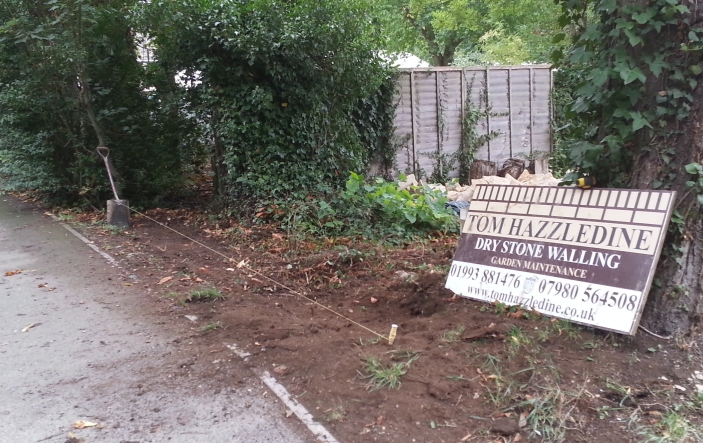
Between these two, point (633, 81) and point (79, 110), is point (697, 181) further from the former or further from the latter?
point (79, 110)

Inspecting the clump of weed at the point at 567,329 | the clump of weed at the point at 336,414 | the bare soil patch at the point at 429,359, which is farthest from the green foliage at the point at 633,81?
the clump of weed at the point at 336,414

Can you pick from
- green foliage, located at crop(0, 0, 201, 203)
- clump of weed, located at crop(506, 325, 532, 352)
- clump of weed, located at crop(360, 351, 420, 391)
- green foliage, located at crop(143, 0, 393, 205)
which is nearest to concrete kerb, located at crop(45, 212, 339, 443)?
clump of weed, located at crop(360, 351, 420, 391)

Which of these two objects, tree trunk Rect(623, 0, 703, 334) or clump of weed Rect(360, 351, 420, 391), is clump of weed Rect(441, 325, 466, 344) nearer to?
clump of weed Rect(360, 351, 420, 391)

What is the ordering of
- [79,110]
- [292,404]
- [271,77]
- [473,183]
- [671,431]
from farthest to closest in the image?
[473,183] → [79,110] → [271,77] → [292,404] → [671,431]

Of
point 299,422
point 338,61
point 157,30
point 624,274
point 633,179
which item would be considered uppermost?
point 157,30

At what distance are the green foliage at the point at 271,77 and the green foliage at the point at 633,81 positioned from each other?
442 cm

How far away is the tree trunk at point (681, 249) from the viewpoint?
3.49 meters

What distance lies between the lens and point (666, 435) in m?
2.77

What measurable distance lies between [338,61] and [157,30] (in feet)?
9.21

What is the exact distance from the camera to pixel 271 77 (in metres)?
8.15

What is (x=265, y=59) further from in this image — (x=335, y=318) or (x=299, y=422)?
(x=299, y=422)

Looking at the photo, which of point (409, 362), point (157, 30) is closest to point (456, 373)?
point (409, 362)

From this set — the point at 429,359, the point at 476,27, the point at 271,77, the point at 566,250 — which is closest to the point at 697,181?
the point at 566,250

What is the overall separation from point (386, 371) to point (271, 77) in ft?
18.9
